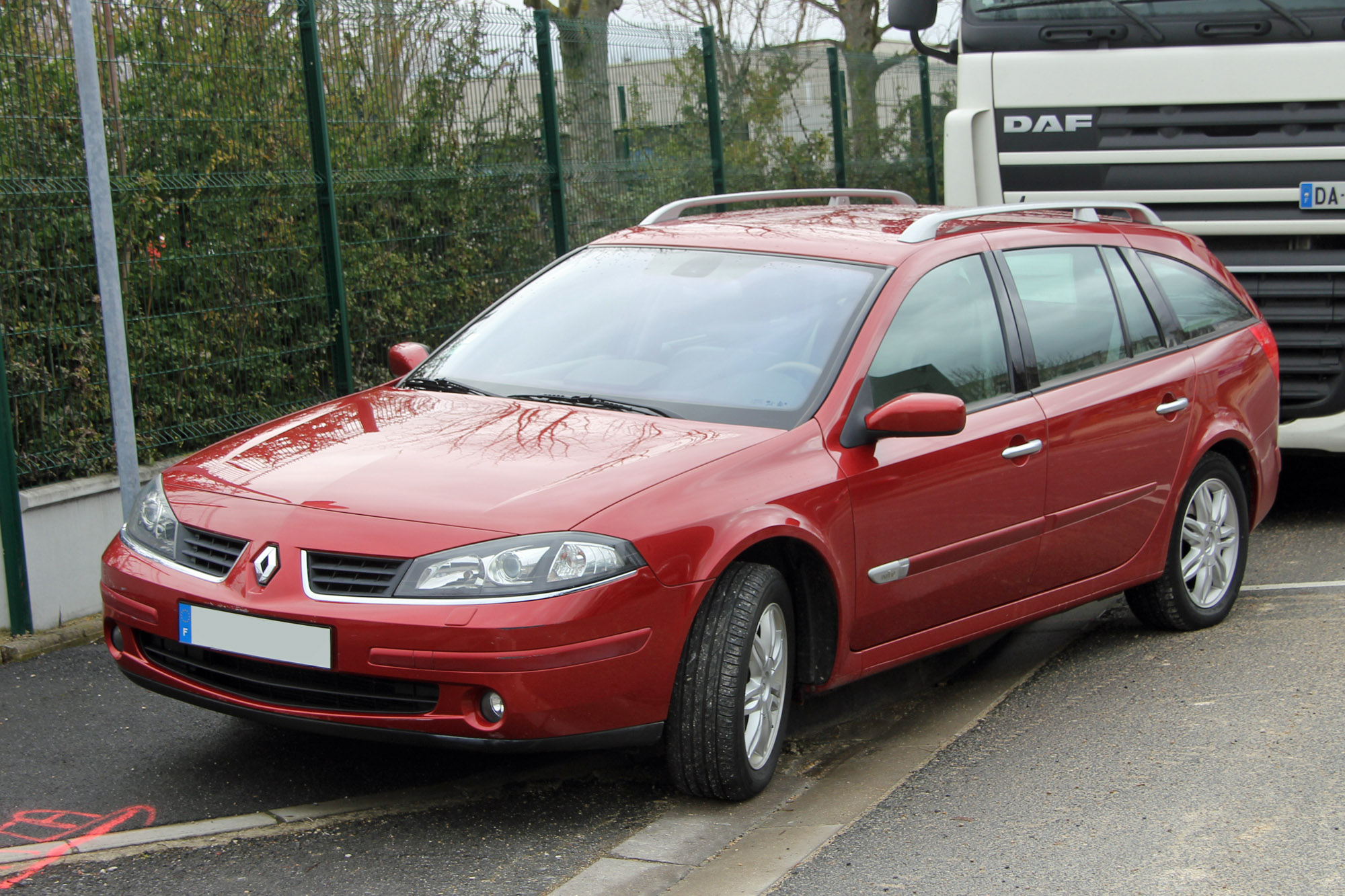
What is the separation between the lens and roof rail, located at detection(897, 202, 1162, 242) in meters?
5.23

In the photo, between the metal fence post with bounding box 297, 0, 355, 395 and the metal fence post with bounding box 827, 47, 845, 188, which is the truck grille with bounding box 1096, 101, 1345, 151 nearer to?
the metal fence post with bounding box 297, 0, 355, 395

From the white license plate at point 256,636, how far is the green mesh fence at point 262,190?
2.65 metres

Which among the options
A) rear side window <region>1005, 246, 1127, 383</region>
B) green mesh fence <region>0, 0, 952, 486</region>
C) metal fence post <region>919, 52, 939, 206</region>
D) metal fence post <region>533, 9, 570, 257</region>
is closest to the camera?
rear side window <region>1005, 246, 1127, 383</region>

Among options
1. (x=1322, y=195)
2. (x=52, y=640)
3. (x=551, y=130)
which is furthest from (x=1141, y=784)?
(x=551, y=130)

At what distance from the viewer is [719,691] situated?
161 inches

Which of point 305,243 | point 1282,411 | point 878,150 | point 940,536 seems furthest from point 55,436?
point 878,150

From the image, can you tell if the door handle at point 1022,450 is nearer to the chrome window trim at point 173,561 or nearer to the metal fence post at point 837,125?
the chrome window trim at point 173,561

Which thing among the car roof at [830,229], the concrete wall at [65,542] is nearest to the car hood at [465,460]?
the car roof at [830,229]

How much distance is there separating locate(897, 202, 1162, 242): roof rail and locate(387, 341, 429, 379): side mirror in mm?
1773

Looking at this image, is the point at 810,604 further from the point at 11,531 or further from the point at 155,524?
the point at 11,531

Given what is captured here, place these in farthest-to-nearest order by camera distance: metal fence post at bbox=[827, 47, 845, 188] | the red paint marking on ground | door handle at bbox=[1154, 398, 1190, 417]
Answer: metal fence post at bbox=[827, 47, 845, 188] < door handle at bbox=[1154, 398, 1190, 417] < the red paint marking on ground

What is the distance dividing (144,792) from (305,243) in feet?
12.7

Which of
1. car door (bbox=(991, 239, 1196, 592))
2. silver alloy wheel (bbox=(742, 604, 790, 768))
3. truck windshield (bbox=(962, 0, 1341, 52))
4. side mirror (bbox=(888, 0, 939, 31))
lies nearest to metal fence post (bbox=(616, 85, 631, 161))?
side mirror (bbox=(888, 0, 939, 31))

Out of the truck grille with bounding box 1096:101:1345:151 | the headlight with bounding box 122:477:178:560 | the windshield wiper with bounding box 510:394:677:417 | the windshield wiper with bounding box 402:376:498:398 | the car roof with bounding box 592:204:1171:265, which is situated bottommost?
the headlight with bounding box 122:477:178:560
